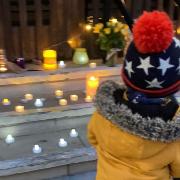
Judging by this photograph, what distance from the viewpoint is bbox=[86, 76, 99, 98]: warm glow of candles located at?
11.0 ft

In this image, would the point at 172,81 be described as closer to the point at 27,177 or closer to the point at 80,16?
the point at 27,177

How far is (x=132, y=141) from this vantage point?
4.98 feet

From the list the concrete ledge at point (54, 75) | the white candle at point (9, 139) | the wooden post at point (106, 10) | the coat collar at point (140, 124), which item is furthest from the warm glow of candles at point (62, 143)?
the wooden post at point (106, 10)

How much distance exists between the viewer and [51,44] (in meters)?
3.83

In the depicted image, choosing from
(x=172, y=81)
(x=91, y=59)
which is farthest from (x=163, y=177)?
(x=91, y=59)

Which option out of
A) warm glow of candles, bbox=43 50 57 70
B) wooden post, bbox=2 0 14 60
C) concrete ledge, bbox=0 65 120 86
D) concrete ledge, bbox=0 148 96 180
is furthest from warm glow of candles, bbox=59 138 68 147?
wooden post, bbox=2 0 14 60

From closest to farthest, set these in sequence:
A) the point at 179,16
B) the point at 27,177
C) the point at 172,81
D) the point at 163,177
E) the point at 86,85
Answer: the point at 172,81, the point at 163,177, the point at 27,177, the point at 86,85, the point at 179,16

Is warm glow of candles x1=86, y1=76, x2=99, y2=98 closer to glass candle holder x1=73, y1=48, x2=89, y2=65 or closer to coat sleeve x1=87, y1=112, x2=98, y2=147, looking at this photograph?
glass candle holder x1=73, y1=48, x2=89, y2=65

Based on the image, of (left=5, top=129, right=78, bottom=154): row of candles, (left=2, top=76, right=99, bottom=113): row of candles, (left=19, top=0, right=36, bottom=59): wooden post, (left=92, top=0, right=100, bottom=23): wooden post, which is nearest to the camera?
(left=5, top=129, right=78, bottom=154): row of candles

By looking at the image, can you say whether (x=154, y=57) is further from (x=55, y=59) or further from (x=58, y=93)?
(x=55, y=59)

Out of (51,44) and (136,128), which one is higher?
(136,128)

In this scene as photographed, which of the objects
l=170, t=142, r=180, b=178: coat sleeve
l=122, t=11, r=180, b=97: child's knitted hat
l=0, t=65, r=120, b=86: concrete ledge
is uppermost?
l=122, t=11, r=180, b=97: child's knitted hat

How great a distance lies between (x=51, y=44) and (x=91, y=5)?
0.59 m

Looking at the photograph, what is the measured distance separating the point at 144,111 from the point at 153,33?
319 mm
